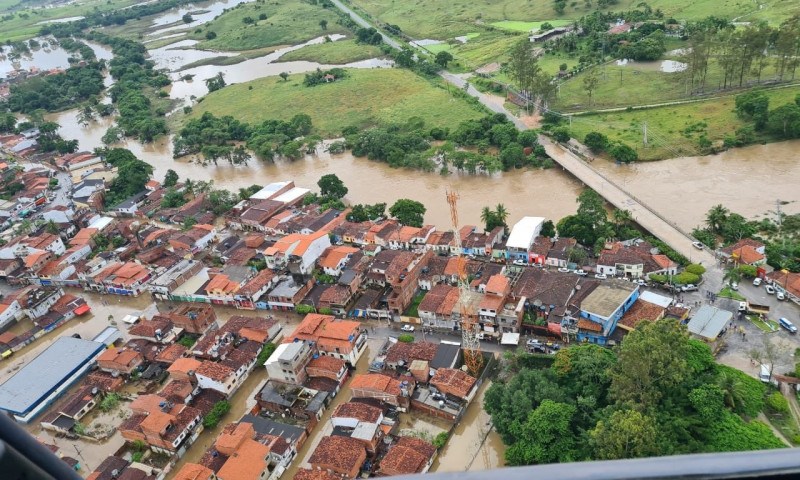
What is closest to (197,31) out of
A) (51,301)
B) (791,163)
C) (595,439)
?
(51,301)

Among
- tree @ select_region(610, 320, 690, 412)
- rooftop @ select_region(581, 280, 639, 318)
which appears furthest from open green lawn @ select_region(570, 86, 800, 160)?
tree @ select_region(610, 320, 690, 412)

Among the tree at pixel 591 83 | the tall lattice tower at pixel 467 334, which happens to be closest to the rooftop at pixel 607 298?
the tall lattice tower at pixel 467 334

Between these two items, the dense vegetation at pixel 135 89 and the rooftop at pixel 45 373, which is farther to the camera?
the dense vegetation at pixel 135 89

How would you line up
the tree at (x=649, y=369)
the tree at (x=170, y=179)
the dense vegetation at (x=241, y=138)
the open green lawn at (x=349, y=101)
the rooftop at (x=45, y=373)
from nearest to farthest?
the tree at (x=649, y=369) → the rooftop at (x=45, y=373) → the tree at (x=170, y=179) → the dense vegetation at (x=241, y=138) → the open green lawn at (x=349, y=101)

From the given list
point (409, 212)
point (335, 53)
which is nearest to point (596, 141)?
point (409, 212)

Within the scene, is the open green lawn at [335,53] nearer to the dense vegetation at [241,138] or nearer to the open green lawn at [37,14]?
the dense vegetation at [241,138]

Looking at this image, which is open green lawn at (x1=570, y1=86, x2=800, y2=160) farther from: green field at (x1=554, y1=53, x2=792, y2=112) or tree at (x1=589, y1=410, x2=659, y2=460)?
tree at (x1=589, y1=410, x2=659, y2=460)

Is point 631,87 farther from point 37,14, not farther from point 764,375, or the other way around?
point 37,14
